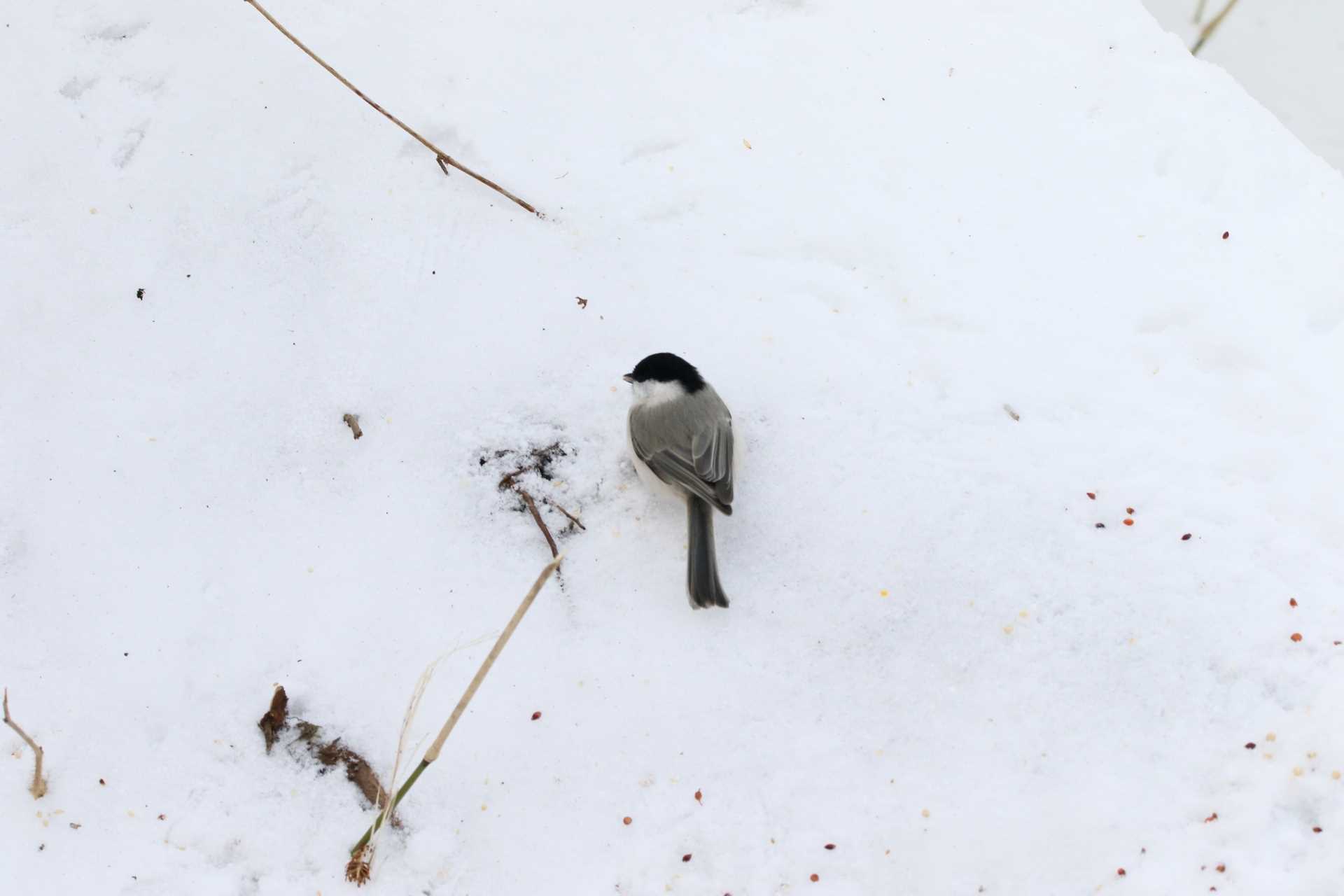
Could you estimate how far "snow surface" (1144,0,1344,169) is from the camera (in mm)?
5078

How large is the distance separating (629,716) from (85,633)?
192cm

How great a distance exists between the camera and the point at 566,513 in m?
3.53

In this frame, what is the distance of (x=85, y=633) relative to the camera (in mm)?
3297

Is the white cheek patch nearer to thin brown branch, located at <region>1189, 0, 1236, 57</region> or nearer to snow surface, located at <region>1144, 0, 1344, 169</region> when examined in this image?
thin brown branch, located at <region>1189, 0, 1236, 57</region>

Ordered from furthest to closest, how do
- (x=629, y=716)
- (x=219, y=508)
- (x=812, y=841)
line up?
1. (x=219, y=508)
2. (x=629, y=716)
3. (x=812, y=841)

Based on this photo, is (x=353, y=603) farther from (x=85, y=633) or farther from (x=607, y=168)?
(x=607, y=168)

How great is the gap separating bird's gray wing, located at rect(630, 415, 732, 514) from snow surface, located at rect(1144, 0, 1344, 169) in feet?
12.2

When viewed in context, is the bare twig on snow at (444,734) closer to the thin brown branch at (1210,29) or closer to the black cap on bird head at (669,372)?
the black cap on bird head at (669,372)

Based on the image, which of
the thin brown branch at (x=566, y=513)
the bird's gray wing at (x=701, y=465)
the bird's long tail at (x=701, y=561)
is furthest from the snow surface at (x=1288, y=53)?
the thin brown branch at (x=566, y=513)

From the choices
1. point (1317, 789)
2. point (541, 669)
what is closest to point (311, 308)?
point (541, 669)

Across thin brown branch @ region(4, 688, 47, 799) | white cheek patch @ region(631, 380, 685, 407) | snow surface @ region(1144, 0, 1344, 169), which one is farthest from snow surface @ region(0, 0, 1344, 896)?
snow surface @ region(1144, 0, 1344, 169)

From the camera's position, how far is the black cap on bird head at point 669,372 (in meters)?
3.45

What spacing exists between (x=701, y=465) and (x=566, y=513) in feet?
1.85

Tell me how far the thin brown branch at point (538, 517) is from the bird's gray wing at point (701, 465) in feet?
1.45
